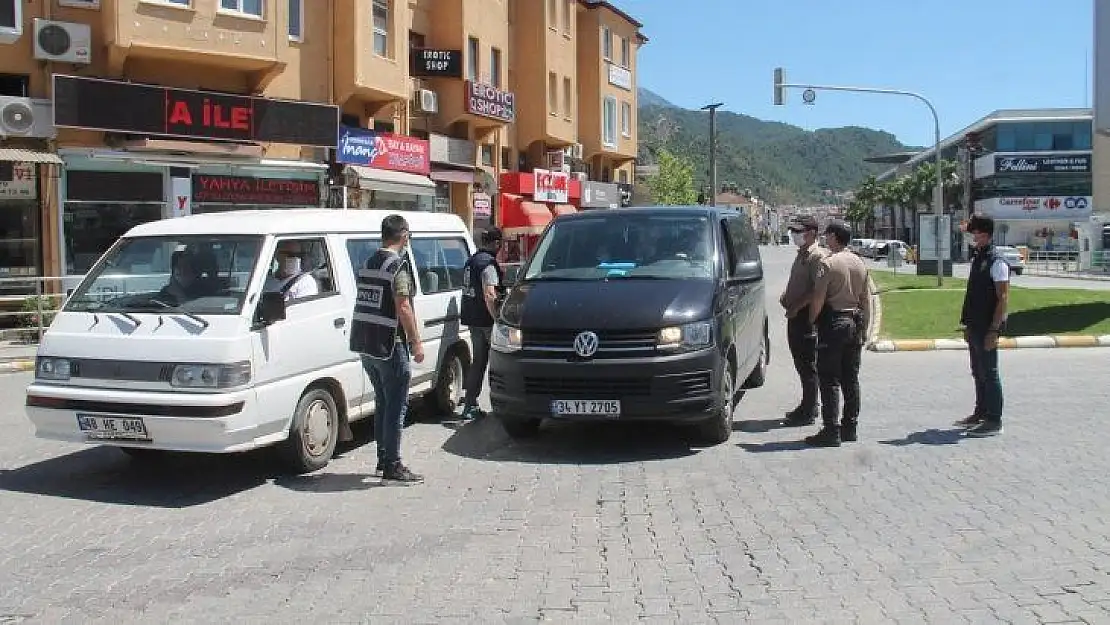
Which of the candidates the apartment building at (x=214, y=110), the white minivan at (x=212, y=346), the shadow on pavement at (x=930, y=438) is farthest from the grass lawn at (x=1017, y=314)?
the apartment building at (x=214, y=110)

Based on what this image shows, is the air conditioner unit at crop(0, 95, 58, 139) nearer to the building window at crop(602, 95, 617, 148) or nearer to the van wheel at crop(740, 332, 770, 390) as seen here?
the van wheel at crop(740, 332, 770, 390)

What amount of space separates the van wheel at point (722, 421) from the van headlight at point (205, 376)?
3755 millimetres

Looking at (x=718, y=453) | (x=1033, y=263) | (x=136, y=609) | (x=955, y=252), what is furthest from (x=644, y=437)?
(x=955, y=252)

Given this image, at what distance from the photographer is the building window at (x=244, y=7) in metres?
22.2

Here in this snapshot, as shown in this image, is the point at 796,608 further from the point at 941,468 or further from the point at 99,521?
the point at 99,521

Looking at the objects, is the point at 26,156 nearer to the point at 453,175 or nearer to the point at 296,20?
the point at 296,20

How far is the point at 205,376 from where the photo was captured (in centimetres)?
686

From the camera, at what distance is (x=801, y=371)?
9.25m

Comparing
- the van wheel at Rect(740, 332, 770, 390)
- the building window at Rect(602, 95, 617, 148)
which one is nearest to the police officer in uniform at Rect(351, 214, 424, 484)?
the van wheel at Rect(740, 332, 770, 390)

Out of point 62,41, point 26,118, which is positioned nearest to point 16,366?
point 26,118

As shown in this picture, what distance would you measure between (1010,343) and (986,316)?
751cm

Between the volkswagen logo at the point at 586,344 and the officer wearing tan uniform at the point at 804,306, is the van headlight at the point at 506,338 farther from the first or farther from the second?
the officer wearing tan uniform at the point at 804,306

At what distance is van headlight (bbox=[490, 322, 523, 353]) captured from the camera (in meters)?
8.20

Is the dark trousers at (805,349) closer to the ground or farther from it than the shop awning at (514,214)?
closer to the ground
